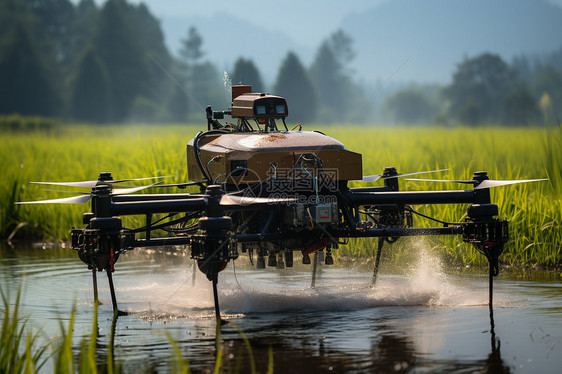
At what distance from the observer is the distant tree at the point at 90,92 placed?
91.8 metres

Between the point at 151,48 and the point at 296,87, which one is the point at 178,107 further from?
the point at 296,87

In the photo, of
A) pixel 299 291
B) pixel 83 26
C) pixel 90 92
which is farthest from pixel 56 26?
pixel 299 291

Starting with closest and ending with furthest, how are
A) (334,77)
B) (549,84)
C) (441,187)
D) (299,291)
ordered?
1. (299,291)
2. (441,187)
3. (549,84)
4. (334,77)

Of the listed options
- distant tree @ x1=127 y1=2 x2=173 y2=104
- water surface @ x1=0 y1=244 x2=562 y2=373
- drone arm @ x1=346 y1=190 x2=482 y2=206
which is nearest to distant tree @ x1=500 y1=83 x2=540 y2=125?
distant tree @ x1=127 y1=2 x2=173 y2=104

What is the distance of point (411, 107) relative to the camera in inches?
7249

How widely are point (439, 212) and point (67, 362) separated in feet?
28.6

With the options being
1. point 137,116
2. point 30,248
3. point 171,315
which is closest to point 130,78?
point 137,116

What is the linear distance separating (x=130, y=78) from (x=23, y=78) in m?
21.4

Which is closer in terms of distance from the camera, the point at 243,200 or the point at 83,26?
the point at 243,200

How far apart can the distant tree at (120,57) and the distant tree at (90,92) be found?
3897mm

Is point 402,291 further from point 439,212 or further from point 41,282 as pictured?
point 41,282

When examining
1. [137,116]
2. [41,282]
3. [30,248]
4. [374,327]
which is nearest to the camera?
[374,327]

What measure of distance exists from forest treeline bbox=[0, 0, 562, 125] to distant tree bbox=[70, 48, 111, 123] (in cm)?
10

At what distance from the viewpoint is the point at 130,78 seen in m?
105
